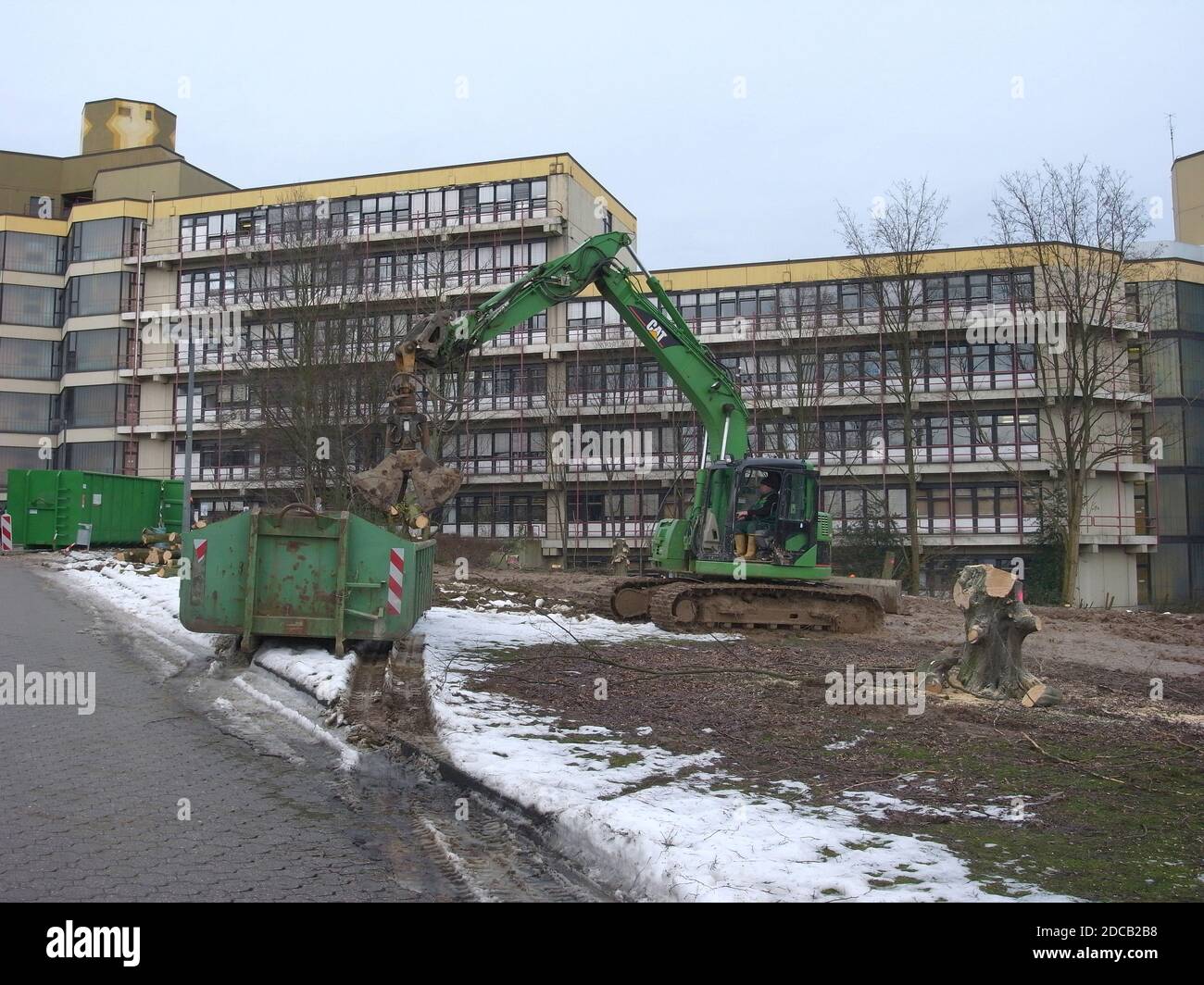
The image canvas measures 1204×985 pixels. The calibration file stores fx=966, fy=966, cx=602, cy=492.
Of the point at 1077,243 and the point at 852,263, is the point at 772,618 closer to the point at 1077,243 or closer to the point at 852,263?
the point at 1077,243

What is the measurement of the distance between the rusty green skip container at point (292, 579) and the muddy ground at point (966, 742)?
1.67 m

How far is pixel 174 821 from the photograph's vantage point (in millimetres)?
5613

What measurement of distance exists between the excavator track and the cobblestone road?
8.81 m

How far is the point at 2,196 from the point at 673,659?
205 ft

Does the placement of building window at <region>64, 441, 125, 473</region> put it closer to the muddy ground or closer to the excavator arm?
the excavator arm

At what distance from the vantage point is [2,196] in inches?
2301

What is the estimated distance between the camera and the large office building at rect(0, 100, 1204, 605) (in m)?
40.2

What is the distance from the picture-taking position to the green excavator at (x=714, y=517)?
16.2 metres

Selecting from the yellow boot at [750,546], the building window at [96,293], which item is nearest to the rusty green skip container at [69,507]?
the building window at [96,293]

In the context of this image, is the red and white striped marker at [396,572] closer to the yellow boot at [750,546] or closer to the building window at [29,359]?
the yellow boot at [750,546]

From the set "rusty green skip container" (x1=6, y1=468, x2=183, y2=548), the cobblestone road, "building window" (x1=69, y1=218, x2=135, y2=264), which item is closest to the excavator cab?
the cobblestone road

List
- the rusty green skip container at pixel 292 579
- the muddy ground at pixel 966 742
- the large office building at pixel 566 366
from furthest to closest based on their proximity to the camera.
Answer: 1. the large office building at pixel 566 366
2. the rusty green skip container at pixel 292 579
3. the muddy ground at pixel 966 742

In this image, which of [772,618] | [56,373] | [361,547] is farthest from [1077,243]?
[56,373]

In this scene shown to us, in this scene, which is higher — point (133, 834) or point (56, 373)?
point (56, 373)
